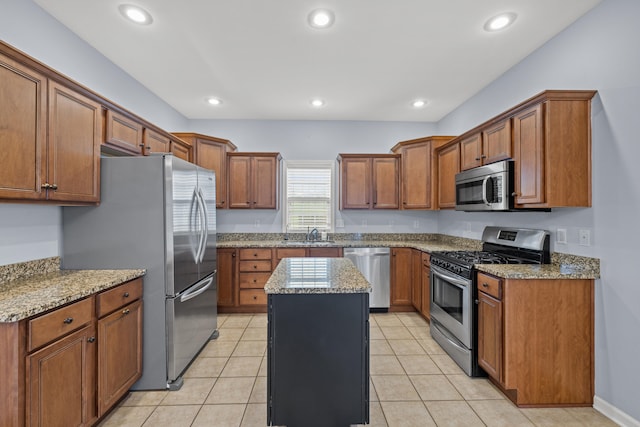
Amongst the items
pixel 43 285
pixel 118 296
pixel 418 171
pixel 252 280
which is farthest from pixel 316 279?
pixel 418 171

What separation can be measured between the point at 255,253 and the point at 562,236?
10.8ft

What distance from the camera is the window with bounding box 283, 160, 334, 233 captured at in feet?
15.3

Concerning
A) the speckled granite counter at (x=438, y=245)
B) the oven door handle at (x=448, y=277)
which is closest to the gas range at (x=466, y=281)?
the oven door handle at (x=448, y=277)

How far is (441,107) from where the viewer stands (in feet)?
13.5

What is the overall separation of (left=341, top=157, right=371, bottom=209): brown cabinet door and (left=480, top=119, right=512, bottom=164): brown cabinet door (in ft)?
5.60

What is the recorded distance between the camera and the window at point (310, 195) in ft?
15.3

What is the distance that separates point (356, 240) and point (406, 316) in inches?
52.2

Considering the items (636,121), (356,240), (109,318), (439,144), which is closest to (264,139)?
(356,240)

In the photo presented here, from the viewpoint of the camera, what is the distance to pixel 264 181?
4.30 meters

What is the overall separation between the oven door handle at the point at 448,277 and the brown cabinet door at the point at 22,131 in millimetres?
3176

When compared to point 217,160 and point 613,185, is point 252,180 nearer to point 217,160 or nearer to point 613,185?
point 217,160

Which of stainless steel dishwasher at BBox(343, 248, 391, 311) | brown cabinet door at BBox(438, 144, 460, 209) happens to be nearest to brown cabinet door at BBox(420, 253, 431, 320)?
stainless steel dishwasher at BBox(343, 248, 391, 311)

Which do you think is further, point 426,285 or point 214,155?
point 214,155

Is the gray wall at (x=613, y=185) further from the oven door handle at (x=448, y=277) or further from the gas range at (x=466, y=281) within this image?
the oven door handle at (x=448, y=277)
